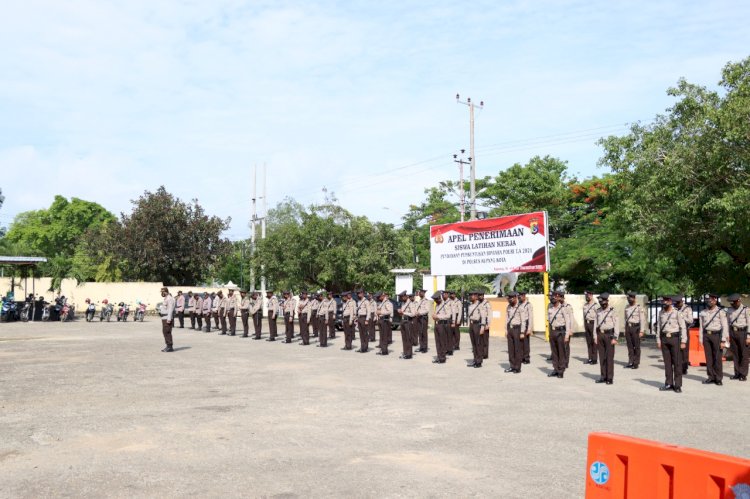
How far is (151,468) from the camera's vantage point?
6.82 meters

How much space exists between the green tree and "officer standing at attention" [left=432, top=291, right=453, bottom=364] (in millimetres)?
5906

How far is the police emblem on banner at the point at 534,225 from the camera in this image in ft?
78.3

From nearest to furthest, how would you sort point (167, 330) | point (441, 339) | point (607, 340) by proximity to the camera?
point (607, 340)
point (441, 339)
point (167, 330)

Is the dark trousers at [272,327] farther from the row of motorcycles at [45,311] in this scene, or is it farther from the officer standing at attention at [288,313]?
the row of motorcycles at [45,311]

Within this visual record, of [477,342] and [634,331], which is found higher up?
[634,331]

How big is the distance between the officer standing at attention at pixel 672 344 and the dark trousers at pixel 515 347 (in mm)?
2983

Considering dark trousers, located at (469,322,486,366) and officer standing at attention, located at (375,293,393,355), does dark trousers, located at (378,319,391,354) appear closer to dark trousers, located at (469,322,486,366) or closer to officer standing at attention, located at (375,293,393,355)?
officer standing at attention, located at (375,293,393,355)

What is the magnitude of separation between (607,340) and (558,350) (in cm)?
124

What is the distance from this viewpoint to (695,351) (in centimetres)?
1686

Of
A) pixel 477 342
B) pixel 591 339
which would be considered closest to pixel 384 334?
pixel 477 342

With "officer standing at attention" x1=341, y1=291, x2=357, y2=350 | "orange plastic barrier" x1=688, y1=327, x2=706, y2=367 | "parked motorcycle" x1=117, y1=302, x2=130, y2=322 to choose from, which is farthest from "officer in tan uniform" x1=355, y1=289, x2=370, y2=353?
"parked motorcycle" x1=117, y1=302, x2=130, y2=322

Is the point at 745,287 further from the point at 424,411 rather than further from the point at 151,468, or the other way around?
the point at 151,468

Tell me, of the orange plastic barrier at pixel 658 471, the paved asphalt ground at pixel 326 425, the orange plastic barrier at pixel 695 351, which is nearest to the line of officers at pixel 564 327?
the paved asphalt ground at pixel 326 425

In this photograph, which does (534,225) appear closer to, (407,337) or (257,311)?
(407,337)
